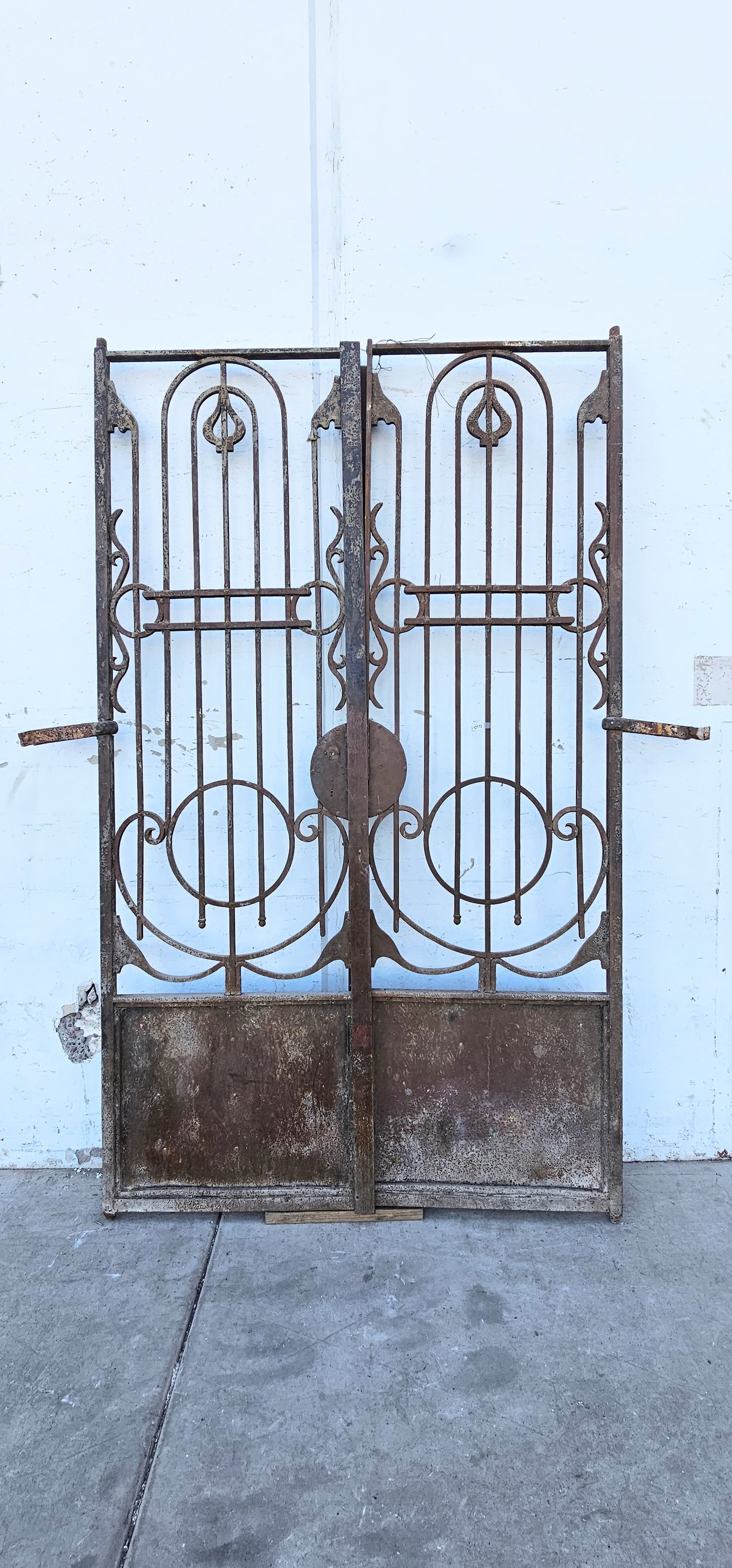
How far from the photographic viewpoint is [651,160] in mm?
2027

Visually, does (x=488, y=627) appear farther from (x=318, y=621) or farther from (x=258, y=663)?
(x=258, y=663)

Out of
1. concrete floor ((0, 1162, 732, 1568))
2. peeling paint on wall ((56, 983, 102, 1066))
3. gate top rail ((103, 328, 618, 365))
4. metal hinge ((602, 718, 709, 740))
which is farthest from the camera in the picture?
peeling paint on wall ((56, 983, 102, 1066))

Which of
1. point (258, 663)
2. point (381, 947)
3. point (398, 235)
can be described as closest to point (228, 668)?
point (258, 663)

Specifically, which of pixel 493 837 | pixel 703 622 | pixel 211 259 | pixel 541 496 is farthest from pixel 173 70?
pixel 493 837

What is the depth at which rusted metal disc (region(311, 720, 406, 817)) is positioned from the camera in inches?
78.0

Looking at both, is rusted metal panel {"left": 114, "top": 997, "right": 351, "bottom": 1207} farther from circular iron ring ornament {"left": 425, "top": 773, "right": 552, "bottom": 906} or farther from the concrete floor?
circular iron ring ornament {"left": 425, "top": 773, "right": 552, "bottom": 906}

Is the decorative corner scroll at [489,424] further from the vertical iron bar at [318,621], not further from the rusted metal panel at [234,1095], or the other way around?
the rusted metal panel at [234,1095]

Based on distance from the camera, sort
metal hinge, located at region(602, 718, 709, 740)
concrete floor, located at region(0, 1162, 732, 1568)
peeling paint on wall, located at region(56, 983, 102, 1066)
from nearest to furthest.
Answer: concrete floor, located at region(0, 1162, 732, 1568) < metal hinge, located at region(602, 718, 709, 740) < peeling paint on wall, located at region(56, 983, 102, 1066)

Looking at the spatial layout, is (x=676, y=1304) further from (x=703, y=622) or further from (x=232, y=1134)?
(x=703, y=622)

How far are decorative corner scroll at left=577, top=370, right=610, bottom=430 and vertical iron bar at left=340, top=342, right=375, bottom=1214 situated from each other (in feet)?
1.69

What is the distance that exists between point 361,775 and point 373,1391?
1197 mm

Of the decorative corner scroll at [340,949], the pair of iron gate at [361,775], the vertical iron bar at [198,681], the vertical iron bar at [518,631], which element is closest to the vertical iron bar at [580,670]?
the pair of iron gate at [361,775]

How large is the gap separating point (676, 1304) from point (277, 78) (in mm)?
2896

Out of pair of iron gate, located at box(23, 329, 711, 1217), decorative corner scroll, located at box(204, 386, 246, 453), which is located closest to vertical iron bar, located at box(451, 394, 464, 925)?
pair of iron gate, located at box(23, 329, 711, 1217)
